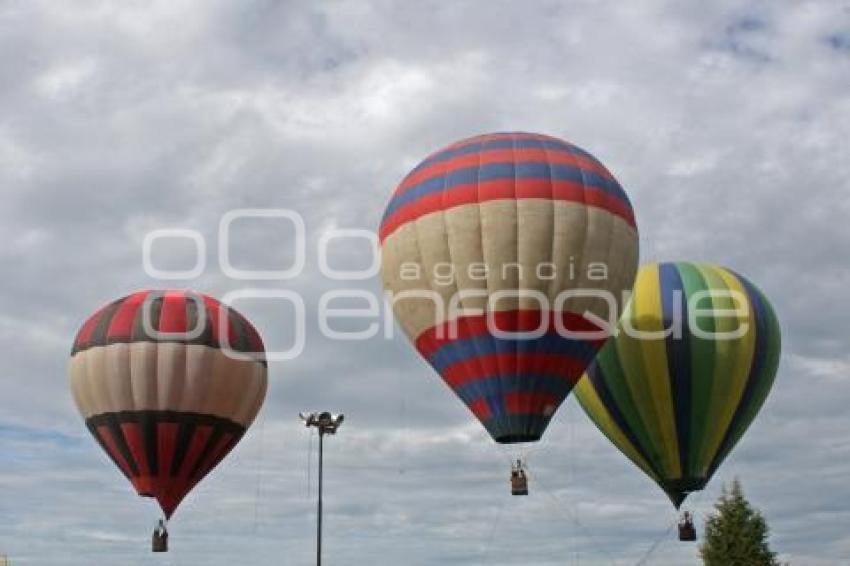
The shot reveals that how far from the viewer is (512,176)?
27453 millimetres

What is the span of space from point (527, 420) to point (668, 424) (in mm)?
8017

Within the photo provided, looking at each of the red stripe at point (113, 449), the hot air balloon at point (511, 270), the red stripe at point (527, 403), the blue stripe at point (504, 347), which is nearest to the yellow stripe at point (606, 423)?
the hot air balloon at point (511, 270)

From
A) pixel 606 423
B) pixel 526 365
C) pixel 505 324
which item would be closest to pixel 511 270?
pixel 505 324

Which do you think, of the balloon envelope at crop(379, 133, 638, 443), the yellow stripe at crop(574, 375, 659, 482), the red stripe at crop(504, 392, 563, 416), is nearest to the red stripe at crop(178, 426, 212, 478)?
the balloon envelope at crop(379, 133, 638, 443)

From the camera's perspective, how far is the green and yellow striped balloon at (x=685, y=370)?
33094mm

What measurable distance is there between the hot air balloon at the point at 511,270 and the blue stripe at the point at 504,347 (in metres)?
0.03

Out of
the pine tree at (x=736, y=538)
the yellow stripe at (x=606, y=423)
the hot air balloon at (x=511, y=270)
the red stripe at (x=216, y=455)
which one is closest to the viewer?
the hot air balloon at (x=511, y=270)

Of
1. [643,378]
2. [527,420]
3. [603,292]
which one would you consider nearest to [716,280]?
[643,378]

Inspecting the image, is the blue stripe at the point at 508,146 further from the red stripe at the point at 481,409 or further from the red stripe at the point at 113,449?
the red stripe at the point at 113,449

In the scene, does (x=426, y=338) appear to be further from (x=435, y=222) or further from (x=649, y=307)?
(x=649, y=307)

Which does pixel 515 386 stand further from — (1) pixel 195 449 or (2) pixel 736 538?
(2) pixel 736 538

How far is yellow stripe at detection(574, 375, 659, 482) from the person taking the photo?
34812mm

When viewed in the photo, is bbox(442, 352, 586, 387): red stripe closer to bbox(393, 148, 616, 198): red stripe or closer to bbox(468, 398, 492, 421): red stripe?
bbox(468, 398, 492, 421): red stripe

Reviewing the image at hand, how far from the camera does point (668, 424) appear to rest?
33438 mm
